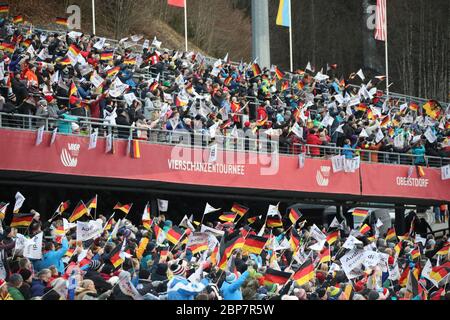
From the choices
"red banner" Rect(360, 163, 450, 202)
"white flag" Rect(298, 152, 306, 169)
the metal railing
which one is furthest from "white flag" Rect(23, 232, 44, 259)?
"red banner" Rect(360, 163, 450, 202)

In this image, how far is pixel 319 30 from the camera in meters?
57.5

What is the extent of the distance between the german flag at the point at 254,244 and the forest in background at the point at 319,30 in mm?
28589

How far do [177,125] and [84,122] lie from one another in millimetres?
2994

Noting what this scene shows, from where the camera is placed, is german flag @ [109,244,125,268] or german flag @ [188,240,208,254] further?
german flag @ [188,240,208,254]

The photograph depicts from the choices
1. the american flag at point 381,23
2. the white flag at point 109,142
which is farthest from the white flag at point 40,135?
the american flag at point 381,23

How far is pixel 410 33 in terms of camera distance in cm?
5141

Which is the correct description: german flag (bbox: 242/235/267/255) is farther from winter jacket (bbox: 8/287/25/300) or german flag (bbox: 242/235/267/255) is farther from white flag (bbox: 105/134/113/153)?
white flag (bbox: 105/134/113/153)

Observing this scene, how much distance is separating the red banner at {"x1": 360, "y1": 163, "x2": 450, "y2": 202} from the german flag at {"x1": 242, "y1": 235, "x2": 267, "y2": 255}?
13.1m

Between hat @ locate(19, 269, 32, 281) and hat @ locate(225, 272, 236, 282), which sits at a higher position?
hat @ locate(19, 269, 32, 281)

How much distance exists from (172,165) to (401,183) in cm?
880

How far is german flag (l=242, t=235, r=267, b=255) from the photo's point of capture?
17.0m
